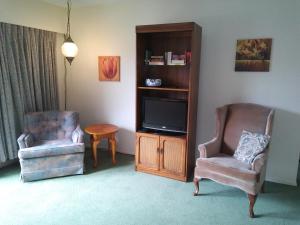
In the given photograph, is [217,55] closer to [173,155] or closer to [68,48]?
[173,155]

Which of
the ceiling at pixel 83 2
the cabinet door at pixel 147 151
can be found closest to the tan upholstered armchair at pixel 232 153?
the cabinet door at pixel 147 151

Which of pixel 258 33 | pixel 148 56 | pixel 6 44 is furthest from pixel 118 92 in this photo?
pixel 258 33

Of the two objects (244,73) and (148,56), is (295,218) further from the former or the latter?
(148,56)

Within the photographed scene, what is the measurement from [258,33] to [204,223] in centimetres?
243

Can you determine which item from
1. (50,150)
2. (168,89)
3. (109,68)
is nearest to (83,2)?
(109,68)

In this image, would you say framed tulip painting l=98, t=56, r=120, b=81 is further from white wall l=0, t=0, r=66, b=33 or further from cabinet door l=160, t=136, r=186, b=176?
cabinet door l=160, t=136, r=186, b=176

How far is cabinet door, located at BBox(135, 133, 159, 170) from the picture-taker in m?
3.43

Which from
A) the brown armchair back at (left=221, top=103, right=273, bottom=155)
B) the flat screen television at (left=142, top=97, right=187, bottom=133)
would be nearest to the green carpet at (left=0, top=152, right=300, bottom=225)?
the brown armchair back at (left=221, top=103, right=273, bottom=155)

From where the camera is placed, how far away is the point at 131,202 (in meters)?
2.76

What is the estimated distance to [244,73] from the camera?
330 centimetres

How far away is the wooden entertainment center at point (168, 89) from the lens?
3205 mm

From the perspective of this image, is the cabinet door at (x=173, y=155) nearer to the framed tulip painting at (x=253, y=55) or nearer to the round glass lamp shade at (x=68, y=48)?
the framed tulip painting at (x=253, y=55)

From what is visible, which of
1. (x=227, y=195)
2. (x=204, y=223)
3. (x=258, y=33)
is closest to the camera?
(x=204, y=223)

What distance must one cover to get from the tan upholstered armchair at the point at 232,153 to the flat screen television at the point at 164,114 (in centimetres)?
47
